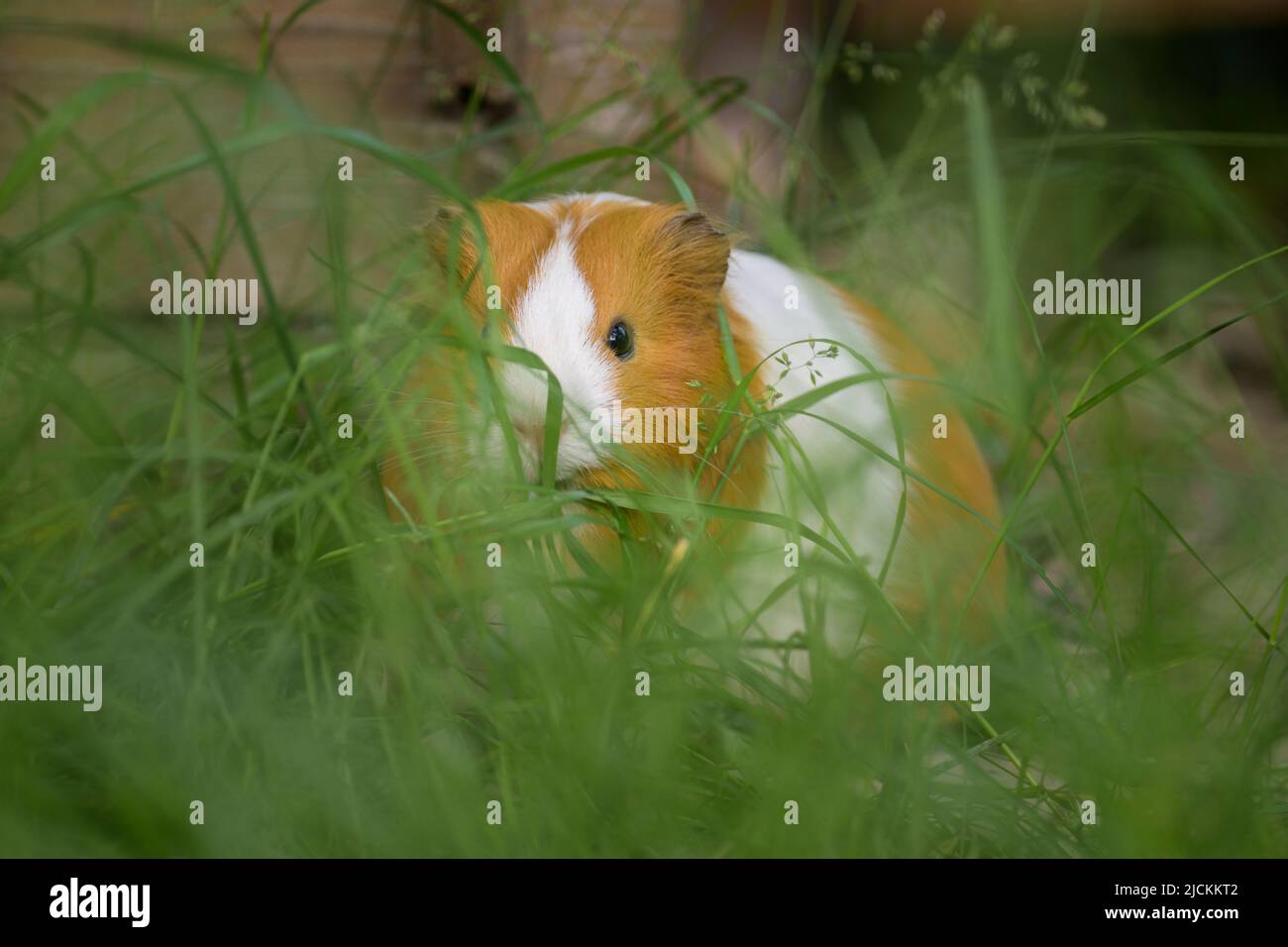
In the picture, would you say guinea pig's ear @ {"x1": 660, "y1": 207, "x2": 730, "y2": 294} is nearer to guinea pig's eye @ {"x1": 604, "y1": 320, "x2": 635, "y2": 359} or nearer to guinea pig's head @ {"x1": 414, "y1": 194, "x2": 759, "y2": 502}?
guinea pig's head @ {"x1": 414, "y1": 194, "x2": 759, "y2": 502}

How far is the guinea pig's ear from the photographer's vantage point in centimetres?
195

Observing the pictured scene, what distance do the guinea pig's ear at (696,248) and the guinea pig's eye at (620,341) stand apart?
14cm

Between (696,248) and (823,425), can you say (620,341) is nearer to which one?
(696,248)

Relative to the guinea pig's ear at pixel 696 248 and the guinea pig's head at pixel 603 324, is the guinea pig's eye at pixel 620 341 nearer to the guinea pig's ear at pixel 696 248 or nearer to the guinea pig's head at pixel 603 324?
the guinea pig's head at pixel 603 324

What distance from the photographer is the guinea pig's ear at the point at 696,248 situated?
1.95 m

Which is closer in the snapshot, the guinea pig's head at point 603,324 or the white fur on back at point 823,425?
the guinea pig's head at point 603,324

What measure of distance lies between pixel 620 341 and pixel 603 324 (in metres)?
0.05

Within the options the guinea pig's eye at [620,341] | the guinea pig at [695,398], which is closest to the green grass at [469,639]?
the guinea pig at [695,398]

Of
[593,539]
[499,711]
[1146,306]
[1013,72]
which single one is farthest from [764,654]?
[1146,306]

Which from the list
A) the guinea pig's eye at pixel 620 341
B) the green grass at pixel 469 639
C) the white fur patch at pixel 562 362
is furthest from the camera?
the guinea pig's eye at pixel 620 341

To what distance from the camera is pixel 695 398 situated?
6.40ft

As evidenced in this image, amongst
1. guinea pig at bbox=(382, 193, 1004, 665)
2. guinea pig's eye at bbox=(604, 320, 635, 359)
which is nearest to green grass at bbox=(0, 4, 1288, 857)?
guinea pig at bbox=(382, 193, 1004, 665)

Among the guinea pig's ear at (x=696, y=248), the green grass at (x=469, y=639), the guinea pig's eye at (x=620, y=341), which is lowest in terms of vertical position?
the green grass at (x=469, y=639)

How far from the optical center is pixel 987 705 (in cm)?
184
